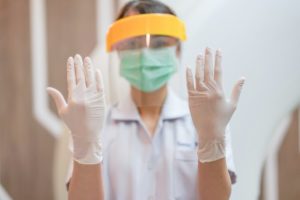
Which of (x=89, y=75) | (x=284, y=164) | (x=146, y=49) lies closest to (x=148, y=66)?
(x=146, y=49)

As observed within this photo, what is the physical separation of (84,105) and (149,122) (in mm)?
182

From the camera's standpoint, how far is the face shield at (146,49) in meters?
0.63

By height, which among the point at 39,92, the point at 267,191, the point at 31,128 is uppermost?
the point at 39,92

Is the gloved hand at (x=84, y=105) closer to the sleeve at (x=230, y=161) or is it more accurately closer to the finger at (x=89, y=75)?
the finger at (x=89, y=75)

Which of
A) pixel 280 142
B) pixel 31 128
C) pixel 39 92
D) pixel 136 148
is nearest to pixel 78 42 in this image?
pixel 39 92

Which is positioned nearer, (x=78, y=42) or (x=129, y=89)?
(x=129, y=89)

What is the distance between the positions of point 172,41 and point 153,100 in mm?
116

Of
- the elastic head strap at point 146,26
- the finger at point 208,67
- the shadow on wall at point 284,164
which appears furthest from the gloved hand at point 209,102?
the shadow on wall at point 284,164

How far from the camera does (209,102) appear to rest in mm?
547

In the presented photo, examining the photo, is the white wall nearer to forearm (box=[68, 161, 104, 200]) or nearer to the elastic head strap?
the elastic head strap

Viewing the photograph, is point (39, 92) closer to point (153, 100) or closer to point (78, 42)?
point (78, 42)

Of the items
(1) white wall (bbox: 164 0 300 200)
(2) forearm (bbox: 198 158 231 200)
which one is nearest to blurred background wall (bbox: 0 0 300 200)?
(1) white wall (bbox: 164 0 300 200)

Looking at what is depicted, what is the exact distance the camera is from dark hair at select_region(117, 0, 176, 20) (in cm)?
65

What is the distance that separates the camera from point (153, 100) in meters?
0.69
